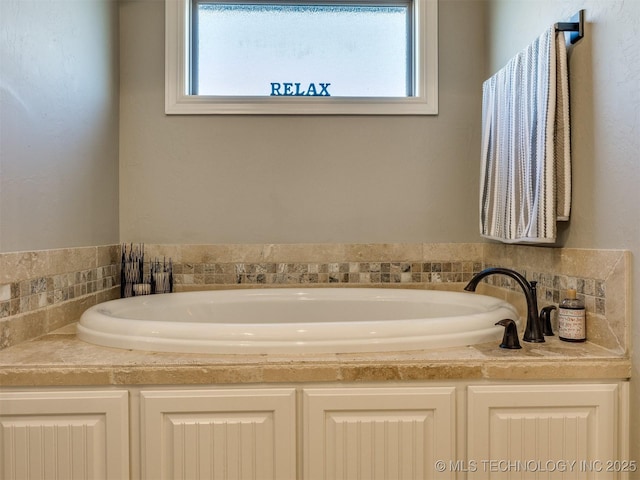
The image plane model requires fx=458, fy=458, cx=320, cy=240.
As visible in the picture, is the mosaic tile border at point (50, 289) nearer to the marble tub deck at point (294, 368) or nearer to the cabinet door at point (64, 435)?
the marble tub deck at point (294, 368)

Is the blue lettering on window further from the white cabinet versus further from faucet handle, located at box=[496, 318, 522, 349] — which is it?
the white cabinet

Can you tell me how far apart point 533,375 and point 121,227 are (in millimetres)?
1929

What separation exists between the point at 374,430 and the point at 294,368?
0.27m

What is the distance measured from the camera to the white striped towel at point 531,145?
1.50m

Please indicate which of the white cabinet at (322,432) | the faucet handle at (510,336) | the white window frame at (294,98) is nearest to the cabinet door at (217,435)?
the white cabinet at (322,432)

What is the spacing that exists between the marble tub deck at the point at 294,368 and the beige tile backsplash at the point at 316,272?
0.17m

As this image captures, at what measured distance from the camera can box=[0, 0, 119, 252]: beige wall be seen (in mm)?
1423

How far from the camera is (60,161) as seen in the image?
1.70 m

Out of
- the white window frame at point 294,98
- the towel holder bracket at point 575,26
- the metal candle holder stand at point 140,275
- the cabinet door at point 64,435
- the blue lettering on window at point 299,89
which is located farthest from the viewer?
the blue lettering on window at point 299,89

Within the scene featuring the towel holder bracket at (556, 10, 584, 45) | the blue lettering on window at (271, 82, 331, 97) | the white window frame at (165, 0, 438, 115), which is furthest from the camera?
the blue lettering on window at (271, 82, 331, 97)

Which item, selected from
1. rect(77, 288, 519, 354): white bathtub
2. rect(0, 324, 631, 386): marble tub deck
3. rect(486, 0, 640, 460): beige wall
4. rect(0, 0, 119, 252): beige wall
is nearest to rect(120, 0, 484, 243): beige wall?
rect(0, 0, 119, 252): beige wall

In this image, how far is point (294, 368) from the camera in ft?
3.90

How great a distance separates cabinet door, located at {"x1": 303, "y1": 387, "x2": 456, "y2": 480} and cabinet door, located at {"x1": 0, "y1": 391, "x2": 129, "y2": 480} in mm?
486

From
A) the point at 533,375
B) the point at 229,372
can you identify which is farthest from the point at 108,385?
the point at 533,375
